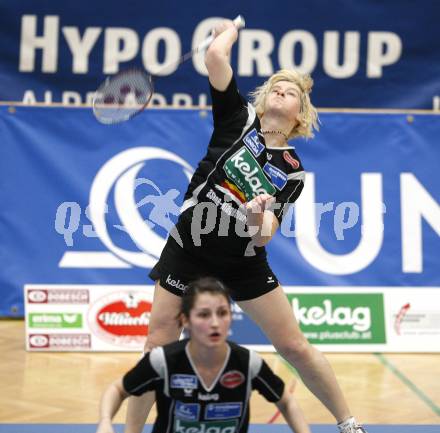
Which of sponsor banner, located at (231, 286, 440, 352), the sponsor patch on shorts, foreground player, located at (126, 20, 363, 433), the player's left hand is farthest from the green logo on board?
the player's left hand

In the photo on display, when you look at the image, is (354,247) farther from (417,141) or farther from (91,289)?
(91,289)

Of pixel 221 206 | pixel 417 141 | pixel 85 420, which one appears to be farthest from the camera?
pixel 417 141

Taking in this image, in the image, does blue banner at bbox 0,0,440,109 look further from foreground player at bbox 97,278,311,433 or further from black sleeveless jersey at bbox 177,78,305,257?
foreground player at bbox 97,278,311,433

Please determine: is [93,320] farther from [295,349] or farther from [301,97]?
→ [301,97]

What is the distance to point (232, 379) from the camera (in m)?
3.51

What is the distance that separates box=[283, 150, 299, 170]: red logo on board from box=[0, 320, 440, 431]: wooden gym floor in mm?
1553

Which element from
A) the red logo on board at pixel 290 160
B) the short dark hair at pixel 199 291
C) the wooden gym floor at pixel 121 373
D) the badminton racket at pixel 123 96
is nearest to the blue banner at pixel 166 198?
the wooden gym floor at pixel 121 373

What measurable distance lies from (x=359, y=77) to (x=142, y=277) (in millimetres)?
2788

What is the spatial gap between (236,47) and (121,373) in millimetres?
3390

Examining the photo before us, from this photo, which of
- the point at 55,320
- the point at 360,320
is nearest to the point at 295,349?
the point at 360,320

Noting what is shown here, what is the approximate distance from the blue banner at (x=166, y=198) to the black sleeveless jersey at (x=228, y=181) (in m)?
2.93

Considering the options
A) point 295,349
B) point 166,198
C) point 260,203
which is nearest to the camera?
point 260,203

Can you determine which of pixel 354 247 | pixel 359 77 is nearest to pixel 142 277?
pixel 354 247

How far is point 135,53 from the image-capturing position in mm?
8391
